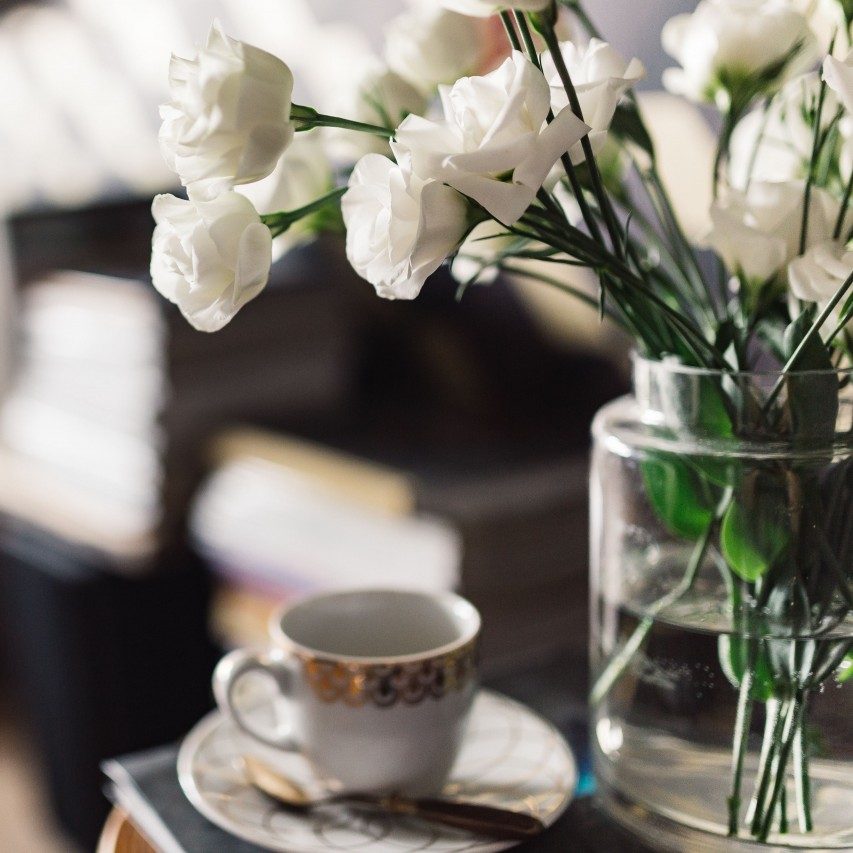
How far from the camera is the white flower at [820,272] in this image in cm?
36

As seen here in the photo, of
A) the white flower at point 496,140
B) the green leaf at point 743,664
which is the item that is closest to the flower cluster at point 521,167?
the white flower at point 496,140

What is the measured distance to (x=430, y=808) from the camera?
0.46 metres

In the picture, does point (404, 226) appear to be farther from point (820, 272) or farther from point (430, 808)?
point (430, 808)

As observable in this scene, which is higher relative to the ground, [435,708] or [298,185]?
Answer: [298,185]

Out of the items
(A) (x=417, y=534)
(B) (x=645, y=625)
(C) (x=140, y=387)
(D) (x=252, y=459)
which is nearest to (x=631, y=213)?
(B) (x=645, y=625)

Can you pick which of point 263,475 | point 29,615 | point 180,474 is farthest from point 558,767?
point 29,615

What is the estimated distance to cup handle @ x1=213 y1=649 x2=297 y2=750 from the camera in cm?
47

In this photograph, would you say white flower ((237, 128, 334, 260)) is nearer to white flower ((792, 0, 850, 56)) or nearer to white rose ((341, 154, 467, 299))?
white rose ((341, 154, 467, 299))

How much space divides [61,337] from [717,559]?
3.81ft

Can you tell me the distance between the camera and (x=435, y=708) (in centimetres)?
46

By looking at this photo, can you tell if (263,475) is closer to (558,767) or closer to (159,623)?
(159,623)

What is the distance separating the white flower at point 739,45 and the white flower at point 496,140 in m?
0.11

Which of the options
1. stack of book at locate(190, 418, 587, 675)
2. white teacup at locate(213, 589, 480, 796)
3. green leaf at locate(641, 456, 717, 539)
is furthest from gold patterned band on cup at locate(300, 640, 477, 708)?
stack of book at locate(190, 418, 587, 675)

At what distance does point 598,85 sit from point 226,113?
0.11m
